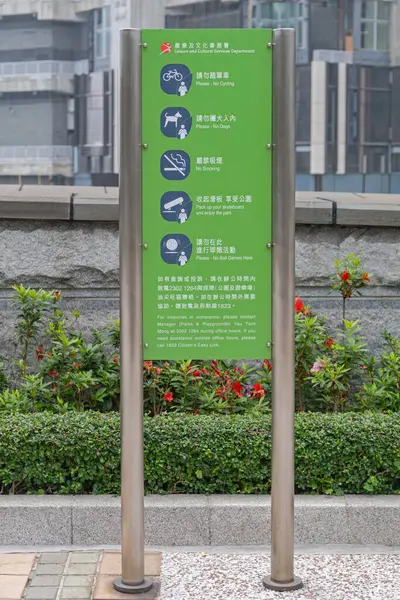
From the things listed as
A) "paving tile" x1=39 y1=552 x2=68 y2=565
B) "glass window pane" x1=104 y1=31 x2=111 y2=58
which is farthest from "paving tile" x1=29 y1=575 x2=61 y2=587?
"glass window pane" x1=104 y1=31 x2=111 y2=58

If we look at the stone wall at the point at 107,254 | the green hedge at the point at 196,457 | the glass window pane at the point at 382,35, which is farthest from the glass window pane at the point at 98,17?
the green hedge at the point at 196,457

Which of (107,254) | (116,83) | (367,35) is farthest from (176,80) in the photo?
(367,35)

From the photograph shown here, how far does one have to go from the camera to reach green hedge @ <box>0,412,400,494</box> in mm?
4812

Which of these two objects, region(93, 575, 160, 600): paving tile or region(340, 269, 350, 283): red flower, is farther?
region(340, 269, 350, 283): red flower

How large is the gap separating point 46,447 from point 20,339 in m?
1.13

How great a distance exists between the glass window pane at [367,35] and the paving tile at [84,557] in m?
4.71

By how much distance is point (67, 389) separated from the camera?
18.2 feet

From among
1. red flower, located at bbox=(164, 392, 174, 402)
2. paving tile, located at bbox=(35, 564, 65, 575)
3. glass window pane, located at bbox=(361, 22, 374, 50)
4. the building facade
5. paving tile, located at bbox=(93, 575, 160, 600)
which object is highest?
glass window pane, located at bbox=(361, 22, 374, 50)

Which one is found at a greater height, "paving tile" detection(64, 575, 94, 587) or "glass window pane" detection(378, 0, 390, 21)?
"glass window pane" detection(378, 0, 390, 21)

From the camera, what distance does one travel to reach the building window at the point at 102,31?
7227mm

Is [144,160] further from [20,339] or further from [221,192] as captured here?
[20,339]

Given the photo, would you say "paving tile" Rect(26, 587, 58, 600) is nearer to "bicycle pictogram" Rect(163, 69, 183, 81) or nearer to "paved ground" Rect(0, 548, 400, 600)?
"paved ground" Rect(0, 548, 400, 600)

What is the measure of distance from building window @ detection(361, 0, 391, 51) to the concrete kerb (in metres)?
4.15

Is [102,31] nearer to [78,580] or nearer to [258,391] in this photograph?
[258,391]
